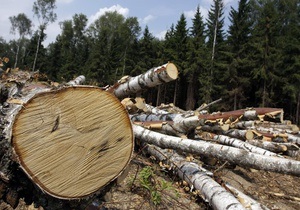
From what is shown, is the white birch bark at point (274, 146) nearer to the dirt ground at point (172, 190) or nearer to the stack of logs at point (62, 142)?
the dirt ground at point (172, 190)

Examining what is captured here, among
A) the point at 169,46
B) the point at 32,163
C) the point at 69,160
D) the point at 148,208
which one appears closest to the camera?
the point at 32,163

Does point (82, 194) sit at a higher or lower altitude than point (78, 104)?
lower

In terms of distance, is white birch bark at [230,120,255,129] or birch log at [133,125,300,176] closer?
birch log at [133,125,300,176]

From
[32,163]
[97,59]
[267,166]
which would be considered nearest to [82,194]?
[32,163]

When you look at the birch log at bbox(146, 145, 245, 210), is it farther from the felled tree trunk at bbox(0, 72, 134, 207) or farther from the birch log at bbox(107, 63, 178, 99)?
the felled tree trunk at bbox(0, 72, 134, 207)

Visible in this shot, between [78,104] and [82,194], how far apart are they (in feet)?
2.39

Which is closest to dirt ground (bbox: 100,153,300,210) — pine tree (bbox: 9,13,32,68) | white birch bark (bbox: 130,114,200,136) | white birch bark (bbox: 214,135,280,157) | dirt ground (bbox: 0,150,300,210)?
dirt ground (bbox: 0,150,300,210)

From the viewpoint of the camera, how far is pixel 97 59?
36250 millimetres

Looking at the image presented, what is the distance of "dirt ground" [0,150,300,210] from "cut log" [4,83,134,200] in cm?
33

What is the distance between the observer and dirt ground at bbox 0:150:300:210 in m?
3.52

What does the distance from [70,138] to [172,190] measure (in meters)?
2.57

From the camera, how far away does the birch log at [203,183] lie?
3279mm

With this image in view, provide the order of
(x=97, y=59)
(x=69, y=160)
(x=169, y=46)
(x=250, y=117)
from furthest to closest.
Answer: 1. (x=97, y=59)
2. (x=169, y=46)
3. (x=250, y=117)
4. (x=69, y=160)

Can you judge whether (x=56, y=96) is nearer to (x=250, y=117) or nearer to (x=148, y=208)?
(x=148, y=208)
